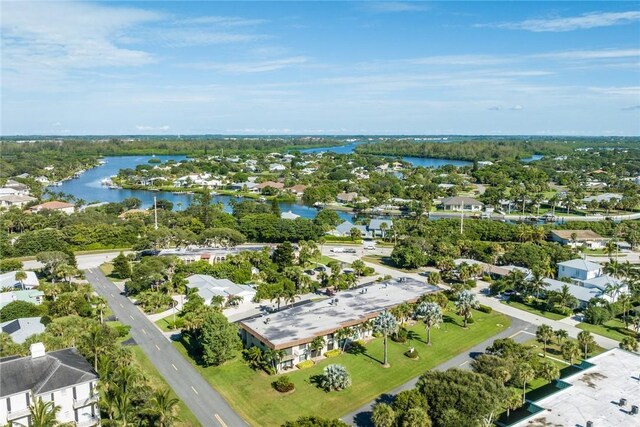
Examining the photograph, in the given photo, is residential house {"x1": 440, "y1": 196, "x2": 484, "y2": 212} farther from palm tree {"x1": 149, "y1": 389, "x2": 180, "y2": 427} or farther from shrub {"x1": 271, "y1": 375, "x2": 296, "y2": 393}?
palm tree {"x1": 149, "y1": 389, "x2": 180, "y2": 427}

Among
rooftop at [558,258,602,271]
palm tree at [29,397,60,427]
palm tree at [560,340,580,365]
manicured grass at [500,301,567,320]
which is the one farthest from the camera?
rooftop at [558,258,602,271]

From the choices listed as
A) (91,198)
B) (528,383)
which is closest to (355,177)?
(91,198)

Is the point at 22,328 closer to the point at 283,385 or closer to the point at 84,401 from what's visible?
the point at 84,401

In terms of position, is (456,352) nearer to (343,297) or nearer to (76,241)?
(343,297)

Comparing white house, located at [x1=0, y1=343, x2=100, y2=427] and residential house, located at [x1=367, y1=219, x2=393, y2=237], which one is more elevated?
white house, located at [x1=0, y1=343, x2=100, y2=427]

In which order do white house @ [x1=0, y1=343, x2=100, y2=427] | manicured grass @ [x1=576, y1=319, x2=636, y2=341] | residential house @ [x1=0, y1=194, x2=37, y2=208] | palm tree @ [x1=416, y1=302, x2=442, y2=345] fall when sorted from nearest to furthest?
white house @ [x1=0, y1=343, x2=100, y2=427] < palm tree @ [x1=416, y1=302, x2=442, y2=345] < manicured grass @ [x1=576, y1=319, x2=636, y2=341] < residential house @ [x1=0, y1=194, x2=37, y2=208]

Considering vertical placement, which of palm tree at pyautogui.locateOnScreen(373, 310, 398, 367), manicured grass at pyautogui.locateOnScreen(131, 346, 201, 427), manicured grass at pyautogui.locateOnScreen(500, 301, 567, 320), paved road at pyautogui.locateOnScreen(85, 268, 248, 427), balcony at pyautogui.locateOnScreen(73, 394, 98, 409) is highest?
palm tree at pyautogui.locateOnScreen(373, 310, 398, 367)

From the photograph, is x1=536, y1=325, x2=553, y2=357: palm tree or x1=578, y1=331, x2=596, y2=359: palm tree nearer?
x1=578, y1=331, x2=596, y2=359: palm tree

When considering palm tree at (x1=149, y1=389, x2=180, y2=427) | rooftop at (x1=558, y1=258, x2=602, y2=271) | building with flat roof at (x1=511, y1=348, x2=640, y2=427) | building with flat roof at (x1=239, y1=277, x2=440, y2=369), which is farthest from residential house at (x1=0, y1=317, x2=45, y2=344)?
rooftop at (x1=558, y1=258, x2=602, y2=271)

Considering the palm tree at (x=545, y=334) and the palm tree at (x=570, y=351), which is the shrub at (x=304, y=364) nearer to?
the palm tree at (x=545, y=334)
